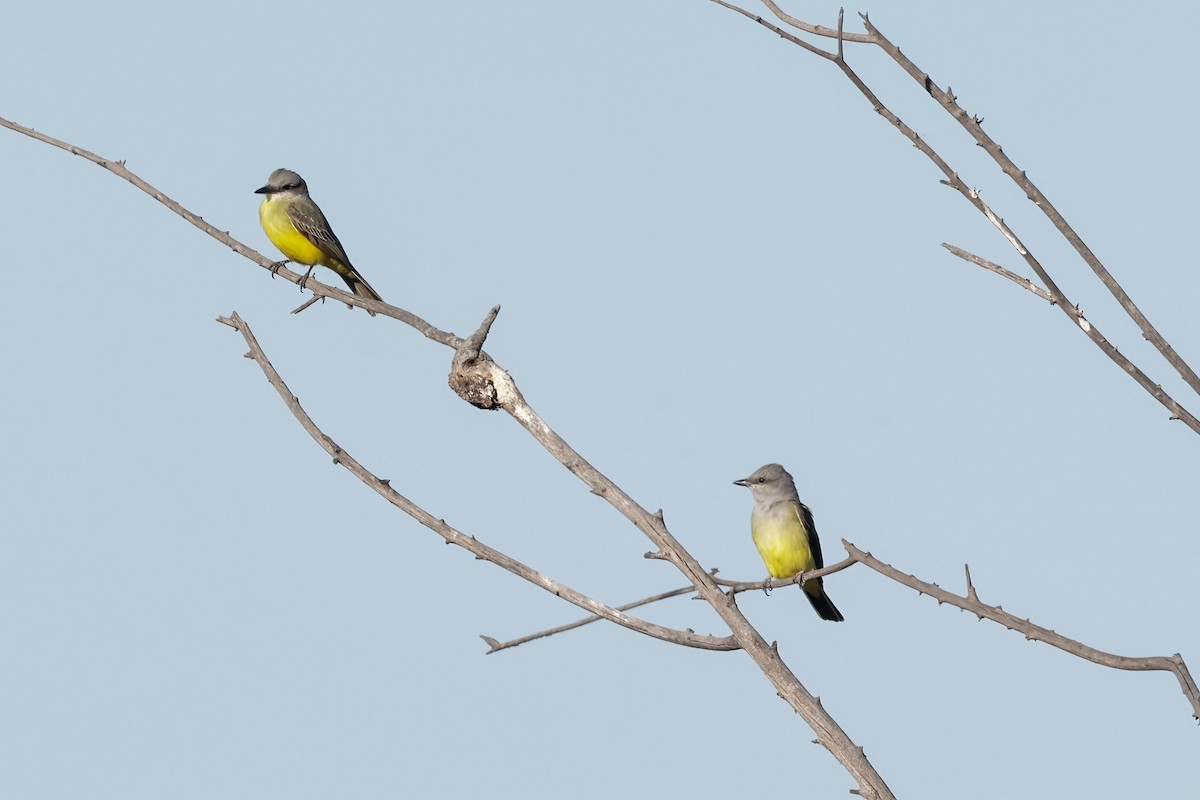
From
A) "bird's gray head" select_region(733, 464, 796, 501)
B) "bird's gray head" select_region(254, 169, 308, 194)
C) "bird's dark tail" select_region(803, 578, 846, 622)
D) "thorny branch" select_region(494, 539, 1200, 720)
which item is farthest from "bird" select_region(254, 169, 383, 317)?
"thorny branch" select_region(494, 539, 1200, 720)

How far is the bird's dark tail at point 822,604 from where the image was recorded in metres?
15.7

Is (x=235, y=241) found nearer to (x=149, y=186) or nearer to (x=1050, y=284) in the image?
(x=149, y=186)

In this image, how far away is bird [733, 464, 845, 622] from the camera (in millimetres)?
15398

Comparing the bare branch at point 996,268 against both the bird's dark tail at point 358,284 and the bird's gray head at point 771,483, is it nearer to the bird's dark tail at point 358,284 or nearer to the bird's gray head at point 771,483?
the bird's gray head at point 771,483

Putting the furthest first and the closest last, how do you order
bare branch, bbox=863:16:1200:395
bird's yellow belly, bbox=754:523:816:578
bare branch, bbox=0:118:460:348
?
bird's yellow belly, bbox=754:523:816:578
bare branch, bbox=0:118:460:348
bare branch, bbox=863:16:1200:395

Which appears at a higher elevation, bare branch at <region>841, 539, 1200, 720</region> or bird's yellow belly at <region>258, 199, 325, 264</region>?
bird's yellow belly at <region>258, 199, 325, 264</region>

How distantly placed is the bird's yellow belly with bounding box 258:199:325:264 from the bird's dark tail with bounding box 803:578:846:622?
21.2ft

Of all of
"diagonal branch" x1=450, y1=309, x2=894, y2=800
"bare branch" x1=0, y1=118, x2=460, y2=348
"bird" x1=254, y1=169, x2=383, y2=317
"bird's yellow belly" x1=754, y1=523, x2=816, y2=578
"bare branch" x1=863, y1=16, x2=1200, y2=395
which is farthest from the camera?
"bird" x1=254, y1=169, x2=383, y2=317

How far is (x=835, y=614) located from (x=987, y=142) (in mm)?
11951

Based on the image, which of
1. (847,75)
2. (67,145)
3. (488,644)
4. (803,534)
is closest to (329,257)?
(803,534)

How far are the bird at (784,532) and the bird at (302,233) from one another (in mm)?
4795

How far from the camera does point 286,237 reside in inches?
653

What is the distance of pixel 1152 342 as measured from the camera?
4324mm

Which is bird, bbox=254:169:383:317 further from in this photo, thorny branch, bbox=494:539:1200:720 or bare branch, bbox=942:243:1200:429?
bare branch, bbox=942:243:1200:429
